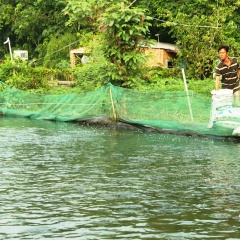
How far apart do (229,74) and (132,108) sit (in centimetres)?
394

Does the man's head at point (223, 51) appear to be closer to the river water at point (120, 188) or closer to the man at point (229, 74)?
the man at point (229, 74)

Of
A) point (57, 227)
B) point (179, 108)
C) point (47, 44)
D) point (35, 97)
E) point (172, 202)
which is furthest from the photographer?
point (47, 44)

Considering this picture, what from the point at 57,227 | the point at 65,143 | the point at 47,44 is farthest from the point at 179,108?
the point at 47,44

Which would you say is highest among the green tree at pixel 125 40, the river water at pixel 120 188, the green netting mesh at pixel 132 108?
the green tree at pixel 125 40

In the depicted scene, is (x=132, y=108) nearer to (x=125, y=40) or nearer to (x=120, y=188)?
(x=125, y=40)

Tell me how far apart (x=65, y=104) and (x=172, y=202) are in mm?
12727

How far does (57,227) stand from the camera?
719 cm

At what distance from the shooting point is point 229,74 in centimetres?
1478

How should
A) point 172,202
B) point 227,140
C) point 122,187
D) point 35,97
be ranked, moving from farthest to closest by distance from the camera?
point 35,97 < point 227,140 < point 122,187 < point 172,202

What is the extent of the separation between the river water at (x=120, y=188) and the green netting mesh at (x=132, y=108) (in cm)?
73

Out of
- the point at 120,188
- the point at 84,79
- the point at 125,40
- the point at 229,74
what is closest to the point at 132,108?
the point at 125,40

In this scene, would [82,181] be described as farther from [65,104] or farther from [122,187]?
[65,104]

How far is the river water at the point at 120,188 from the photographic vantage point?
23.5 ft

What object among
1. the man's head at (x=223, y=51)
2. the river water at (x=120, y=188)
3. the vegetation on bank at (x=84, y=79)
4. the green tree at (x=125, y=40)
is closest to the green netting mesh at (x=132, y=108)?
the river water at (x=120, y=188)
